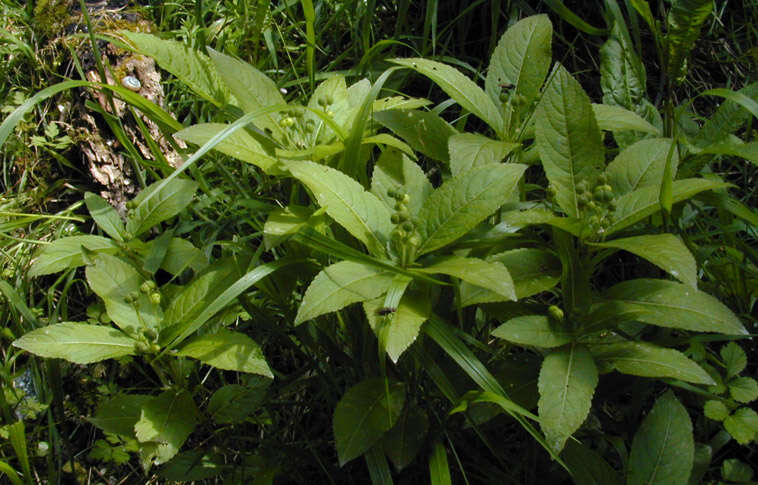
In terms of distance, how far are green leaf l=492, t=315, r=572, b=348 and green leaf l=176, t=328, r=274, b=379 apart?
1.59 feet

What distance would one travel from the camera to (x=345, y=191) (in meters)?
1.35

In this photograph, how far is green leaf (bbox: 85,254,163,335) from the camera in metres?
1.47

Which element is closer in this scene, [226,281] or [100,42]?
[226,281]

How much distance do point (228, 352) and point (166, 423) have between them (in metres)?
0.22

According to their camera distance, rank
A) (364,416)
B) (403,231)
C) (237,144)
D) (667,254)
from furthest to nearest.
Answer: (237,144)
(364,416)
(403,231)
(667,254)

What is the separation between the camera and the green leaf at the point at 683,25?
1.59 metres

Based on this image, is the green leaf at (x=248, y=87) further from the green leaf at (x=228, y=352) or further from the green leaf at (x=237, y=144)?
the green leaf at (x=228, y=352)

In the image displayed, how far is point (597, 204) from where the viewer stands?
4.38 feet

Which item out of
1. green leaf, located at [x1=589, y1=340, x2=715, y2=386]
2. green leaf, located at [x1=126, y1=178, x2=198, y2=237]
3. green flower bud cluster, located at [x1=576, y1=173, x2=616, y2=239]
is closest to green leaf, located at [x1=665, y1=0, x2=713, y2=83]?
green flower bud cluster, located at [x1=576, y1=173, x2=616, y2=239]

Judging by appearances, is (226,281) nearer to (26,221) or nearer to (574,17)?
(26,221)

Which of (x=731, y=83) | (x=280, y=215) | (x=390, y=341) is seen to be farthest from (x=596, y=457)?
(x=731, y=83)

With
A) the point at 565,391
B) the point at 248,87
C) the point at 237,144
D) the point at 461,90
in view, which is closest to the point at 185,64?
the point at 248,87

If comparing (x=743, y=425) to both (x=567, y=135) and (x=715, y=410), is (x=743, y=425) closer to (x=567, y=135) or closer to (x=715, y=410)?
(x=715, y=410)

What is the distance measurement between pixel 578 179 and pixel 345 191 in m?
0.51
